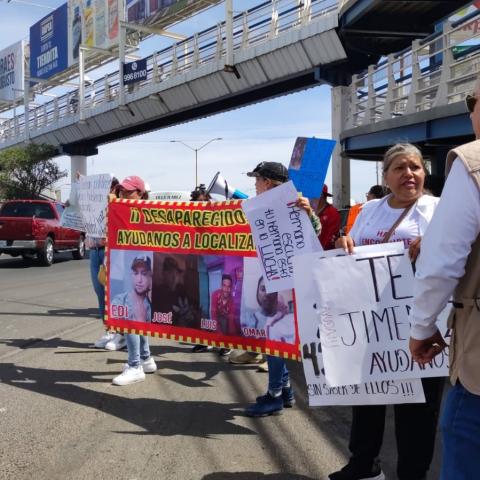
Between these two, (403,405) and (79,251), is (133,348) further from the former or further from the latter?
(79,251)

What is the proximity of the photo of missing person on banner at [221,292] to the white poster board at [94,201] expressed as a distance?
2.14 m

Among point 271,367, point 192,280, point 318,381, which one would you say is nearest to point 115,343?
point 192,280

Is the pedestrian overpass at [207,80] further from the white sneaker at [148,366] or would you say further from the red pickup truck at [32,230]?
the white sneaker at [148,366]

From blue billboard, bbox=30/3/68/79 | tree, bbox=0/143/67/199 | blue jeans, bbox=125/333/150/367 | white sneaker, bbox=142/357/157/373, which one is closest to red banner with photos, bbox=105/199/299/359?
blue jeans, bbox=125/333/150/367

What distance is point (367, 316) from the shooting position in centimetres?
304

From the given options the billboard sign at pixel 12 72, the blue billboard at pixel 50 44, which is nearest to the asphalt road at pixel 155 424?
the blue billboard at pixel 50 44

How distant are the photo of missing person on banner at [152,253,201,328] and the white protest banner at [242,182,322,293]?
3.09 ft

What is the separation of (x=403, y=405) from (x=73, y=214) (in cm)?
560

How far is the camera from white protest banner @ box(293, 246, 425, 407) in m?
3.06

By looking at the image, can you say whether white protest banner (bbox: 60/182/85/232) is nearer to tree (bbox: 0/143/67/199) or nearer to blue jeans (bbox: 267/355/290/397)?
blue jeans (bbox: 267/355/290/397)

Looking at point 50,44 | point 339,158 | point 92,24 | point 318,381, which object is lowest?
point 318,381

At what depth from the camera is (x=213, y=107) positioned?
28.5 metres

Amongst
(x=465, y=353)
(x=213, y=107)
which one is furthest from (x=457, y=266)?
(x=213, y=107)

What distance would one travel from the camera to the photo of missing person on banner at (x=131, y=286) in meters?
5.10
